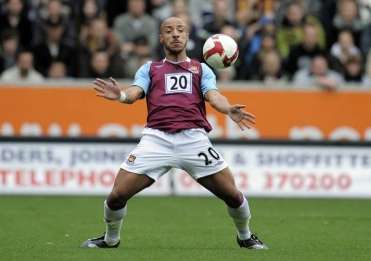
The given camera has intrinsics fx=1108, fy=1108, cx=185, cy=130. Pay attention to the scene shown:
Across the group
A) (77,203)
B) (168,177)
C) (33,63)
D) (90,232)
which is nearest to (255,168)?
(168,177)

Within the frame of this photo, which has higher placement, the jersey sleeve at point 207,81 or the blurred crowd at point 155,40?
the jersey sleeve at point 207,81

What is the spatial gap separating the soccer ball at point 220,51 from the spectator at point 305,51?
379 inches

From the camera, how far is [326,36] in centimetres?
2170

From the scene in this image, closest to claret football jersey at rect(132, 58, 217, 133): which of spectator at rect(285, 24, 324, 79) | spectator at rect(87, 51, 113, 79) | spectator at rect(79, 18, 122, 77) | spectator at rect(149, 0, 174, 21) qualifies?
spectator at rect(87, 51, 113, 79)

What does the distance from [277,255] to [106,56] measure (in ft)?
34.1

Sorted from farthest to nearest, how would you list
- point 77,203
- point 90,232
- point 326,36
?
1. point 326,36
2. point 77,203
3. point 90,232

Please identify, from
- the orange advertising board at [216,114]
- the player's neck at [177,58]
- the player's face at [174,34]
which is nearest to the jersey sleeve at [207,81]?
the player's neck at [177,58]

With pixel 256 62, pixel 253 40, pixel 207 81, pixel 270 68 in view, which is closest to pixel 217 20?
pixel 253 40

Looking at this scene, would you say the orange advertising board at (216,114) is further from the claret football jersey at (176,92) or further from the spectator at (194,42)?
the claret football jersey at (176,92)

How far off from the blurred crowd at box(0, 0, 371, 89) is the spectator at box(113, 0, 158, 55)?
2 centimetres

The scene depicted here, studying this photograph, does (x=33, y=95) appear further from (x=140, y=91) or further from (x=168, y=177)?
(x=140, y=91)

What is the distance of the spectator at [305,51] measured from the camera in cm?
2052

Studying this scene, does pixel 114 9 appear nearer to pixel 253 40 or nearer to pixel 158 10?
pixel 158 10

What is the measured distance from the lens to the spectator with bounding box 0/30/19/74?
2034 centimetres
